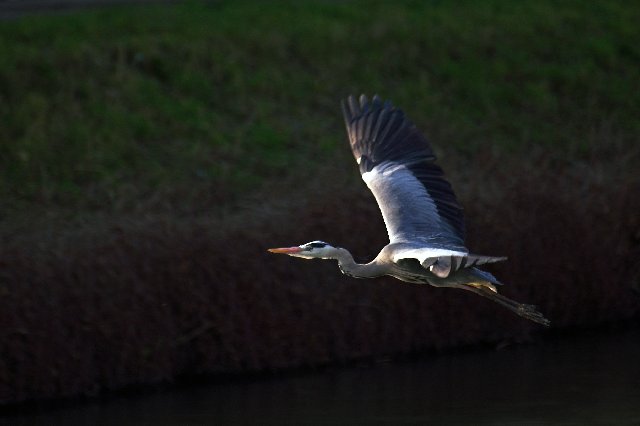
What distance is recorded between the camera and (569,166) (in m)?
16.2

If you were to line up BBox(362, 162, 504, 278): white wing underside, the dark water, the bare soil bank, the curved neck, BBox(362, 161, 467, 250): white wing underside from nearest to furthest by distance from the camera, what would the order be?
BBox(362, 162, 504, 278): white wing underside, BBox(362, 161, 467, 250): white wing underside, the curved neck, the dark water, the bare soil bank

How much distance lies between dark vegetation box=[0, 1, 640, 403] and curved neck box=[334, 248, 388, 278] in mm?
3337

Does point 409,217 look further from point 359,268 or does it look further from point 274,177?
point 274,177

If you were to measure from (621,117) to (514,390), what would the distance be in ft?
25.7

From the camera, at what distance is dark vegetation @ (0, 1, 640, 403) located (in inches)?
463

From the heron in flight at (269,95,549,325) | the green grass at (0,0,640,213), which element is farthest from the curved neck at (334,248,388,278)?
the green grass at (0,0,640,213)

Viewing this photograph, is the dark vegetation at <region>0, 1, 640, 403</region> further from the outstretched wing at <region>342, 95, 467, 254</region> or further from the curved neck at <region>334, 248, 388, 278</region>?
the curved neck at <region>334, 248, 388, 278</region>

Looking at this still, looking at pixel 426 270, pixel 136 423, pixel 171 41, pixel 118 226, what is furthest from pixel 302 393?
pixel 171 41

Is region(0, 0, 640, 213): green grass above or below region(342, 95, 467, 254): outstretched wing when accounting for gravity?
above

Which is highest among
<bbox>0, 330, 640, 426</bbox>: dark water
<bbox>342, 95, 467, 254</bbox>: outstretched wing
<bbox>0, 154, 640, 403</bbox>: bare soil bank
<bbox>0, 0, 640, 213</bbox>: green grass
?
<bbox>0, 0, 640, 213</bbox>: green grass

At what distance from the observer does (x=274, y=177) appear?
15.4 m

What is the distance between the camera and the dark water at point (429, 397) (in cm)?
1077

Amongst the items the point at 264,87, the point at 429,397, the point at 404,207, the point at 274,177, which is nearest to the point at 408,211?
Answer: the point at 404,207

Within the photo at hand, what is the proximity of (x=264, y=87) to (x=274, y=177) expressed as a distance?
2.04m
